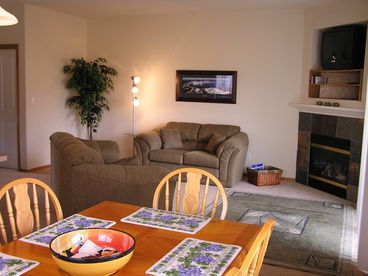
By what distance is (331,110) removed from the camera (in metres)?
5.82

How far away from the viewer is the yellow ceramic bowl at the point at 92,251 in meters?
1.46

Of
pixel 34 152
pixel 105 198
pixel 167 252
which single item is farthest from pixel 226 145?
pixel 167 252

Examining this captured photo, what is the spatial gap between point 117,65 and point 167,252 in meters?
6.45

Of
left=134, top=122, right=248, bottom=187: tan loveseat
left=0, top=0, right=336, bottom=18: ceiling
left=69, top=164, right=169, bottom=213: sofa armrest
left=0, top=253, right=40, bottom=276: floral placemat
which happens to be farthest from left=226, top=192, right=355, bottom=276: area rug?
left=0, top=0, right=336, bottom=18: ceiling

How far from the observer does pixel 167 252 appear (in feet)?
5.83

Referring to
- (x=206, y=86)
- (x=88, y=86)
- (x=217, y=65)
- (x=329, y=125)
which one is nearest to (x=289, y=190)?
(x=329, y=125)

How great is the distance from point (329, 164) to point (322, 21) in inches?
82.6

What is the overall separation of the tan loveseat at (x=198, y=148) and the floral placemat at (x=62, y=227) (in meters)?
3.61

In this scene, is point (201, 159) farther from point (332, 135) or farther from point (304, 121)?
point (332, 135)

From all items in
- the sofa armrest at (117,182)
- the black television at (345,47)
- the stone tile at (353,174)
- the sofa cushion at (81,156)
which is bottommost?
the stone tile at (353,174)

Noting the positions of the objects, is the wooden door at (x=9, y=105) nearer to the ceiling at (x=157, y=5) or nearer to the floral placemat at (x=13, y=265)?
the ceiling at (x=157, y=5)

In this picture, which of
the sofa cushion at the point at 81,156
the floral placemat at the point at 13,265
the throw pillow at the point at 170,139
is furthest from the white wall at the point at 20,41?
the floral placemat at the point at 13,265

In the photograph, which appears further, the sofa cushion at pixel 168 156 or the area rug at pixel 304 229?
the sofa cushion at pixel 168 156

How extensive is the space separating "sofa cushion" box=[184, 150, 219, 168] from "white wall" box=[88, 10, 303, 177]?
1.03 metres
